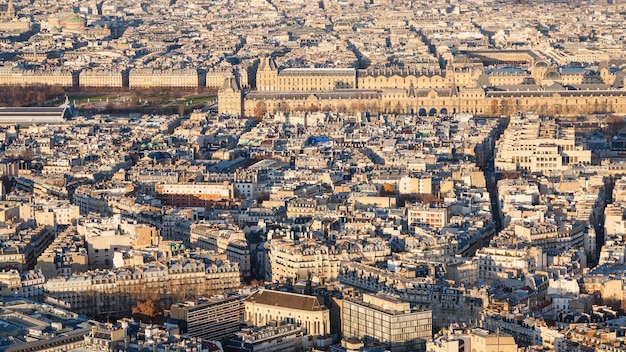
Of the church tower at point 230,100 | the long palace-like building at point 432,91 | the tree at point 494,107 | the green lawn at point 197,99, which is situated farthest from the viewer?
the green lawn at point 197,99


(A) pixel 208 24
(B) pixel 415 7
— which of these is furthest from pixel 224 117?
(B) pixel 415 7

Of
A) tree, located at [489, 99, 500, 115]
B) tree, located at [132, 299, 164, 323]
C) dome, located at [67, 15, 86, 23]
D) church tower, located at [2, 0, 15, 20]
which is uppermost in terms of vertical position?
church tower, located at [2, 0, 15, 20]

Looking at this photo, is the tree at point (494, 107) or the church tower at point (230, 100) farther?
the church tower at point (230, 100)

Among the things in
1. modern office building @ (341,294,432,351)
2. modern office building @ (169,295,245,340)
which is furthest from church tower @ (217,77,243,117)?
modern office building @ (341,294,432,351)

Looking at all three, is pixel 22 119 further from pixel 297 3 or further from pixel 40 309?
pixel 297 3

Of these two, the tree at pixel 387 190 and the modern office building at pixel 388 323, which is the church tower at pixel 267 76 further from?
the modern office building at pixel 388 323

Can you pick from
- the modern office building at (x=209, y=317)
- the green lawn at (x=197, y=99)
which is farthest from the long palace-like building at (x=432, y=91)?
the modern office building at (x=209, y=317)

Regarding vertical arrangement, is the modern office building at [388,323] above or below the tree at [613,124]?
below

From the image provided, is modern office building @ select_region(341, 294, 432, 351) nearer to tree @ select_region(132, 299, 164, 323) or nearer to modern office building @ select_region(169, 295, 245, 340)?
modern office building @ select_region(169, 295, 245, 340)
